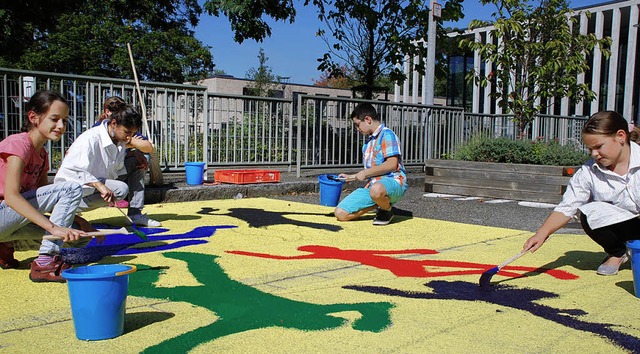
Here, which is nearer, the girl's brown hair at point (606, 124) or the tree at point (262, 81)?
the girl's brown hair at point (606, 124)

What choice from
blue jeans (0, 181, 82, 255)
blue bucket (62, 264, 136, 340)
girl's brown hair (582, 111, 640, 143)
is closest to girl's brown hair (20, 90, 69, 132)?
blue jeans (0, 181, 82, 255)

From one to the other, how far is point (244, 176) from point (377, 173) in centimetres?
284

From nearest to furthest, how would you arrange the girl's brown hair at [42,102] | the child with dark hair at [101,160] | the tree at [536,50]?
the girl's brown hair at [42,102], the child with dark hair at [101,160], the tree at [536,50]

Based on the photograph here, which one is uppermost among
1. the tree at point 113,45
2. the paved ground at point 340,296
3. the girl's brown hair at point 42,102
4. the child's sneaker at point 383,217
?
the tree at point 113,45

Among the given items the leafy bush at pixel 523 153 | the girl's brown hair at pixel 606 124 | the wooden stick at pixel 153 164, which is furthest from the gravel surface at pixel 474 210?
the girl's brown hair at pixel 606 124

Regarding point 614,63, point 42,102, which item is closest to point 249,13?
point 42,102

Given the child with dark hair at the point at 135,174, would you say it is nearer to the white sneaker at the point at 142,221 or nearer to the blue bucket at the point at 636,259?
the white sneaker at the point at 142,221

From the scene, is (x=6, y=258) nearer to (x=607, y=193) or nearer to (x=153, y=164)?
(x=153, y=164)

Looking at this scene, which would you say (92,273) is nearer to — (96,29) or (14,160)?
(14,160)

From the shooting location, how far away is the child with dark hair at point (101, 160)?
462 centimetres

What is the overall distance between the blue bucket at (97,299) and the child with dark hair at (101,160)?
6.56ft

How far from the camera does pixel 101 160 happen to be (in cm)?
493

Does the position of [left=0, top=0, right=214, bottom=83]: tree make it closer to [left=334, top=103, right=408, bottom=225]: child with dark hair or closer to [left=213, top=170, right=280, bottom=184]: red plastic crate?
[left=213, top=170, right=280, bottom=184]: red plastic crate

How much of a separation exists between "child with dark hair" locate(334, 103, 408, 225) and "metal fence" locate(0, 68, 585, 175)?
3.33 meters
